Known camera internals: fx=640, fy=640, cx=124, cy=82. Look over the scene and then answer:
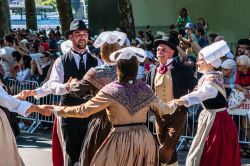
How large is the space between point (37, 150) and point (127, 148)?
495cm

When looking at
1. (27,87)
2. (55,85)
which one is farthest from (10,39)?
(55,85)

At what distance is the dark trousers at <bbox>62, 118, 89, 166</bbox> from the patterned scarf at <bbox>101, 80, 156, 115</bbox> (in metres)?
1.54

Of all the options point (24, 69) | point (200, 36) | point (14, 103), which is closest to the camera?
point (14, 103)

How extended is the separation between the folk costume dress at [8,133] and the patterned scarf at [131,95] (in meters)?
1.03

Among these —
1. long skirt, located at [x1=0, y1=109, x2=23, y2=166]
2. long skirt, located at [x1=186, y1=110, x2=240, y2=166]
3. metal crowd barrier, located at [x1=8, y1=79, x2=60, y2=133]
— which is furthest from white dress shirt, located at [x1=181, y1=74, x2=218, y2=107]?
metal crowd barrier, located at [x1=8, y1=79, x2=60, y2=133]

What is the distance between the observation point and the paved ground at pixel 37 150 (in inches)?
381

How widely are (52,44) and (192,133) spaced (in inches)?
362

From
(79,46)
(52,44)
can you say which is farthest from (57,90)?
(52,44)

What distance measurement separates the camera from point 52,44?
18.9 meters

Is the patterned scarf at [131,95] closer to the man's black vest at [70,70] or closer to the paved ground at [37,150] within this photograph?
the man's black vest at [70,70]

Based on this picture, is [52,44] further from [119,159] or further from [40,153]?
[119,159]

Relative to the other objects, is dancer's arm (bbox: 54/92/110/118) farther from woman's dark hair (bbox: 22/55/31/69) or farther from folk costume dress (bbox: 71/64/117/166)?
woman's dark hair (bbox: 22/55/31/69)

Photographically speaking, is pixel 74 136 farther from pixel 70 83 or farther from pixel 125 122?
pixel 125 122

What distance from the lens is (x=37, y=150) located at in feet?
34.9
